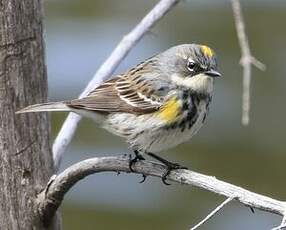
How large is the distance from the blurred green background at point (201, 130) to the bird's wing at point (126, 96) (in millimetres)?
3044

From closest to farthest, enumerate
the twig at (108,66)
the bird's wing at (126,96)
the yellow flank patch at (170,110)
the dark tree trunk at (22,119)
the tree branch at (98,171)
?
the tree branch at (98,171) → the dark tree trunk at (22,119) → the twig at (108,66) → the yellow flank patch at (170,110) → the bird's wing at (126,96)

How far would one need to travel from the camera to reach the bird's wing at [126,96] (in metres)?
4.50

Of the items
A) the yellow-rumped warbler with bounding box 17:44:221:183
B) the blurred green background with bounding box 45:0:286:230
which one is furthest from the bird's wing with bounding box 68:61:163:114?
→ the blurred green background with bounding box 45:0:286:230

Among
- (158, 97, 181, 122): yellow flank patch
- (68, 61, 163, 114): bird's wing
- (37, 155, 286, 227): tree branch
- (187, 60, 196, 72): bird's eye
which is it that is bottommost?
(37, 155, 286, 227): tree branch

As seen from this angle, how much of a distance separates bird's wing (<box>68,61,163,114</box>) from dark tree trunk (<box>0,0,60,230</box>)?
0.41 m

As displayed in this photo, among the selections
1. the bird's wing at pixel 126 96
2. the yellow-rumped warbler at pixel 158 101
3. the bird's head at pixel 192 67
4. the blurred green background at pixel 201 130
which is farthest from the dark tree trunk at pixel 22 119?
the blurred green background at pixel 201 130

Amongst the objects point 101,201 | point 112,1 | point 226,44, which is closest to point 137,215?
point 101,201

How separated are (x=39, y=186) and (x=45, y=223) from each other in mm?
153

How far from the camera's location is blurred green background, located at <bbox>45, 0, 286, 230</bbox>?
26.3 feet

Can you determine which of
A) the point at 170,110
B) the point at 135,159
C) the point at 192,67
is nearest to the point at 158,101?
the point at 170,110

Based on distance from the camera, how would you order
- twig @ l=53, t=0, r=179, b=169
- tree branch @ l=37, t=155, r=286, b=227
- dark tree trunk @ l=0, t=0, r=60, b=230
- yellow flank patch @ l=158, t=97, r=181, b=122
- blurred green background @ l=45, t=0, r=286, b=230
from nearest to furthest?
tree branch @ l=37, t=155, r=286, b=227
dark tree trunk @ l=0, t=0, r=60, b=230
twig @ l=53, t=0, r=179, b=169
yellow flank patch @ l=158, t=97, r=181, b=122
blurred green background @ l=45, t=0, r=286, b=230

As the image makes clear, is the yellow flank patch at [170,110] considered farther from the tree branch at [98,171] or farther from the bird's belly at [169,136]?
the tree branch at [98,171]

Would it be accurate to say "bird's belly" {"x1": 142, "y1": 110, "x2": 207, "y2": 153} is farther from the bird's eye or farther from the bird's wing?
the bird's eye

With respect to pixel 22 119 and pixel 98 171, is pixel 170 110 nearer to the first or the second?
pixel 98 171
